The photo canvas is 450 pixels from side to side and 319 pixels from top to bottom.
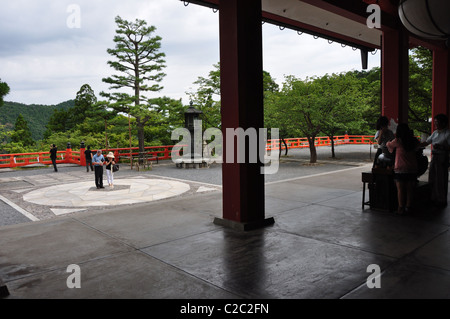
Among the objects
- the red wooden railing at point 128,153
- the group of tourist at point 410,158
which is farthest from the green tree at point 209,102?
the group of tourist at point 410,158

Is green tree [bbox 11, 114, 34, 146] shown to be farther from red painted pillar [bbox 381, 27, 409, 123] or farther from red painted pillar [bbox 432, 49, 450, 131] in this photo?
red painted pillar [bbox 432, 49, 450, 131]

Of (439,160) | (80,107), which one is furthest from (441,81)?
(80,107)

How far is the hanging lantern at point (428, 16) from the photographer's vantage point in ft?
10.7

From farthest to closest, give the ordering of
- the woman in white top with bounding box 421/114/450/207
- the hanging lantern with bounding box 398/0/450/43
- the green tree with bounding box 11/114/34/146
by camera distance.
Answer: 1. the green tree with bounding box 11/114/34/146
2. the woman in white top with bounding box 421/114/450/207
3. the hanging lantern with bounding box 398/0/450/43

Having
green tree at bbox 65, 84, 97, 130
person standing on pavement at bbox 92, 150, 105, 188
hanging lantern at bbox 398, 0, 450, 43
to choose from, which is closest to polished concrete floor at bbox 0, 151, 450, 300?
hanging lantern at bbox 398, 0, 450, 43

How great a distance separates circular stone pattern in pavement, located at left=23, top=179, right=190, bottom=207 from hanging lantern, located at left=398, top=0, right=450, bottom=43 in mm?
6801

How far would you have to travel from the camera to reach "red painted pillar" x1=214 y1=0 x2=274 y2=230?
5289 mm

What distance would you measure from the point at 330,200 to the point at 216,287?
4809 mm

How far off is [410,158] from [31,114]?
179 feet

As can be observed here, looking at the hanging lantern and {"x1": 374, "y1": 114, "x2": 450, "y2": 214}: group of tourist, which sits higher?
the hanging lantern

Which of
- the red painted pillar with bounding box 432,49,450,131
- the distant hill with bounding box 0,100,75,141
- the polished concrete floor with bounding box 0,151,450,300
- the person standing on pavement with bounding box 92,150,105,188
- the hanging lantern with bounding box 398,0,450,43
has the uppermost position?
the distant hill with bounding box 0,100,75,141

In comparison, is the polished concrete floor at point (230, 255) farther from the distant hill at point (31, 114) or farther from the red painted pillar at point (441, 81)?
the distant hill at point (31, 114)

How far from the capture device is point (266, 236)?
16.5ft
